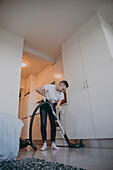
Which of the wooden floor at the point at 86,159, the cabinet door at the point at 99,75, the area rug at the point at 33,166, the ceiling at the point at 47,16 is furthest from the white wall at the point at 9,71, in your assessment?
the cabinet door at the point at 99,75

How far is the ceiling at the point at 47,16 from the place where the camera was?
2.07 m

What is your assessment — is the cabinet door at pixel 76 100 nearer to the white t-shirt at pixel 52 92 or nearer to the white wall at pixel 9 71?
the white t-shirt at pixel 52 92

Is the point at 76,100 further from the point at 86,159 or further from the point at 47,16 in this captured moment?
the point at 47,16

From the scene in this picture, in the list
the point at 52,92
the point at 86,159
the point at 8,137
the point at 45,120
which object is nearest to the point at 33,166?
the point at 8,137

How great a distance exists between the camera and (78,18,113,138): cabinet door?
5.35 feet

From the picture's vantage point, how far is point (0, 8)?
210cm

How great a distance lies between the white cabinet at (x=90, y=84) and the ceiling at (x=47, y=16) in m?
0.23

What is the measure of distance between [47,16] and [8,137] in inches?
93.8

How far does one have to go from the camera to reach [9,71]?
88.4 inches

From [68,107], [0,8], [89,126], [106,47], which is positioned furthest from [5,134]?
[0,8]

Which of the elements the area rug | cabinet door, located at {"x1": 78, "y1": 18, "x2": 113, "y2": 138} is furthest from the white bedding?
cabinet door, located at {"x1": 78, "y1": 18, "x2": 113, "y2": 138}

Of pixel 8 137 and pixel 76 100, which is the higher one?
pixel 76 100

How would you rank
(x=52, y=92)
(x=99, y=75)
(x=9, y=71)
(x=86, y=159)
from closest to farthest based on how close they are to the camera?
(x=86, y=159) < (x=99, y=75) < (x=52, y=92) < (x=9, y=71)

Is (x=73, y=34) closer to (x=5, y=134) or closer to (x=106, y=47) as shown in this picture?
(x=106, y=47)
